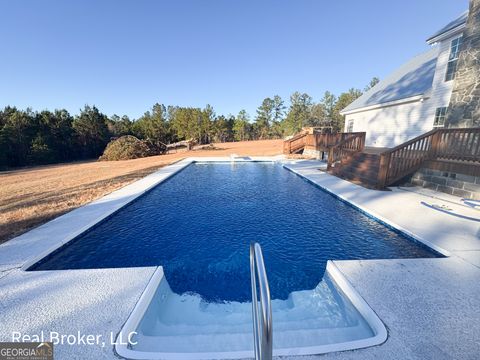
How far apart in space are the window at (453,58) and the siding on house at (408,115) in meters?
0.17

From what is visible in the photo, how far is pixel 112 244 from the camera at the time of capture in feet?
16.2

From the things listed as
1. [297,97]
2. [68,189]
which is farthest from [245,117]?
[68,189]

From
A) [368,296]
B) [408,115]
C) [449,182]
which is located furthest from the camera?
[408,115]

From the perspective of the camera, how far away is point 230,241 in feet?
17.1

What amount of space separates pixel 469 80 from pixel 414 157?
321 centimetres

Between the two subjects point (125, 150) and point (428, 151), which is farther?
point (125, 150)

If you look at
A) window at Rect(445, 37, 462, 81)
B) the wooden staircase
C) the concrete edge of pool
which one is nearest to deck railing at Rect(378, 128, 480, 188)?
the wooden staircase

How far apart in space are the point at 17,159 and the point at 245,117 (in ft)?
142

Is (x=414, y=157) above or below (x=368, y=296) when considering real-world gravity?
above

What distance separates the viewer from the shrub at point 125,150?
2311 cm

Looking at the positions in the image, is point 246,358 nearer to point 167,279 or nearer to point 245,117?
point 167,279

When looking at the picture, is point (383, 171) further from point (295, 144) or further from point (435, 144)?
point (295, 144)

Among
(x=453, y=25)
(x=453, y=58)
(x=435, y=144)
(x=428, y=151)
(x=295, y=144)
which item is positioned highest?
(x=453, y=25)

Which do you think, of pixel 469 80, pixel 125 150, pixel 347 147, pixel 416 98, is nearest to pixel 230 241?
pixel 347 147
